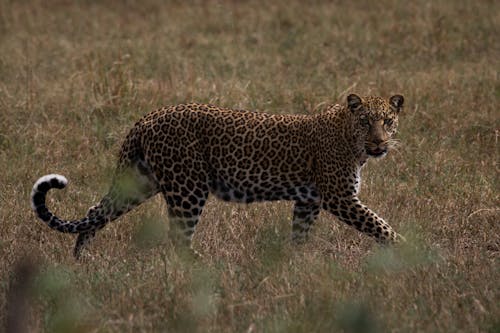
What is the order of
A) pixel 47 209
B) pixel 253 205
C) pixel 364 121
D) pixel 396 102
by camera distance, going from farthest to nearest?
pixel 253 205, pixel 396 102, pixel 364 121, pixel 47 209

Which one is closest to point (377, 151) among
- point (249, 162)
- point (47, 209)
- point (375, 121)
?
point (375, 121)

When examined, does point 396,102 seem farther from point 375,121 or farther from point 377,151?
point 377,151

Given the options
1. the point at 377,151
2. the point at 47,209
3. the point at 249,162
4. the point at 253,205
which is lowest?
the point at 253,205

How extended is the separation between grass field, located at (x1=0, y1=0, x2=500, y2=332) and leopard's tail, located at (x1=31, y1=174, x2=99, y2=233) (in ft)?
0.75

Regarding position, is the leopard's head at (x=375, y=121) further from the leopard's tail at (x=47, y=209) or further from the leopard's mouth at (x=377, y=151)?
the leopard's tail at (x=47, y=209)

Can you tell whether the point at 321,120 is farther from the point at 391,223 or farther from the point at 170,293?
the point at 170,293

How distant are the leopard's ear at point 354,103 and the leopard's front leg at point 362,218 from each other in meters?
0.66

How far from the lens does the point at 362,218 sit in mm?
7465

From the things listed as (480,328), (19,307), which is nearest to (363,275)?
(480,328)

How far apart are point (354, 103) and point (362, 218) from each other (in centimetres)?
86

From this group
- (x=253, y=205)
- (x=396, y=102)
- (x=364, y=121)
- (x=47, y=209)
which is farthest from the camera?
(x=253, y=205)

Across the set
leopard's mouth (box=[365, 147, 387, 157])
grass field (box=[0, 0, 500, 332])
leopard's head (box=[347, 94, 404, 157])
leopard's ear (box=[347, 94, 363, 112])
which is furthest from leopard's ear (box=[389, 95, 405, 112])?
grass field (box=[0, 0, 500, 332])

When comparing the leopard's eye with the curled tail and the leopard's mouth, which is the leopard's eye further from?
the curled tail

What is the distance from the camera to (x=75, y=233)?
7.76 meters
